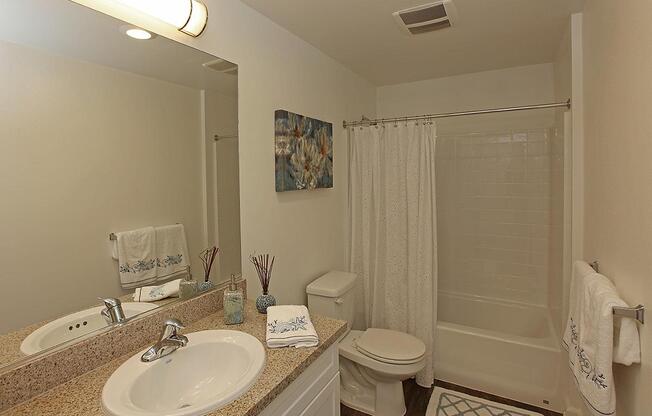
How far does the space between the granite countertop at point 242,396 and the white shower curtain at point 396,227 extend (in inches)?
48.9

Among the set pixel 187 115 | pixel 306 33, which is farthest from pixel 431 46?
pixel 187 115

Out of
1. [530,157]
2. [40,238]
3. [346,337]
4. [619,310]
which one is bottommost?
[346,337]

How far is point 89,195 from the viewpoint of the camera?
112 cm

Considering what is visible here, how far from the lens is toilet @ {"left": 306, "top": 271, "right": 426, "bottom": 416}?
199 cm

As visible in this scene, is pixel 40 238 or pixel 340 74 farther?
pixel 340 74

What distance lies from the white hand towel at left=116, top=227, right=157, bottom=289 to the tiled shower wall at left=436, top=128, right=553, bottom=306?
253 cm

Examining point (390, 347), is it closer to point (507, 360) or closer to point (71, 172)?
point (507, 360)

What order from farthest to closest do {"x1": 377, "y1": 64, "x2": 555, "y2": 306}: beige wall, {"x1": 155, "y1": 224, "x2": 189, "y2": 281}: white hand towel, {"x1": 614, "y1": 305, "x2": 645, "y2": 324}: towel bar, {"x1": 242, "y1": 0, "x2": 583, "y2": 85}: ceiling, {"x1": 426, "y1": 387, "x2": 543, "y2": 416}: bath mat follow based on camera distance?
{"x1": 377, "y1": 64, "x2": 555, "y2": 306}: beige wall < {"x1": 426, "y1": 387, "x2": 543, "y2": 416}: bath mat < {"x1": 242, "y1": 0, "x2": 583, "y2": 85}: ceiling < {"x1": 155, "y1": 224, "x2": 189, "y2": 281}: white hand towel < {"x1": 614, "y1": 305, "x2": 645, "y2": 324}: towel bar

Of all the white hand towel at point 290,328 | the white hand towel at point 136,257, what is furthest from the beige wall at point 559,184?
the white hand towel at point 136,257

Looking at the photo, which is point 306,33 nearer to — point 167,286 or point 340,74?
point 340,74

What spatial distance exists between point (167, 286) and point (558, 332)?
2370 mm

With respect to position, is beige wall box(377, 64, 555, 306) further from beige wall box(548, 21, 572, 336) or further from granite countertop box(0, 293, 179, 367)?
granite countertop box(0, 293, 179, 367)

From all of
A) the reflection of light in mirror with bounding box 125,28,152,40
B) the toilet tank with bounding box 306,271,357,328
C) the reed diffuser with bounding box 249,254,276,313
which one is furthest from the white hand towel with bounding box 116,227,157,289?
the toilet tank with bounding box 306,271,357,328

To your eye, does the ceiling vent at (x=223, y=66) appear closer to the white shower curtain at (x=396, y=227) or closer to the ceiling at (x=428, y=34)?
the ceiling at (x=428, y=34)
